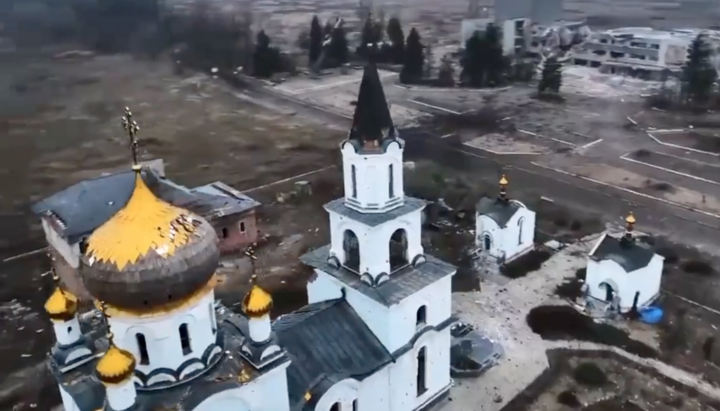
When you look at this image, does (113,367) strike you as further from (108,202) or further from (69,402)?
(108,202)

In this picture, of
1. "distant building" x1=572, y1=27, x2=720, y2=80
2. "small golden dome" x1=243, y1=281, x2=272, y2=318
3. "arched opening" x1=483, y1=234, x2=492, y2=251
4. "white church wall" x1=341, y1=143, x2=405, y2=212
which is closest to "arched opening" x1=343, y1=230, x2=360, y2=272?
"white church wall" x1=341, y1=143, x2=405, y2=212

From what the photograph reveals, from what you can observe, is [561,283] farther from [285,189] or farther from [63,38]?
[63,38]

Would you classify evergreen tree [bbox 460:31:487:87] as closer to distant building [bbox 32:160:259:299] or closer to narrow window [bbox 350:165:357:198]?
distant building [bbox 32:160:259:299]

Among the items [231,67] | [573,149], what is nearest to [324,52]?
[231,67]

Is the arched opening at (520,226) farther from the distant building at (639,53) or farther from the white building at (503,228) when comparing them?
the distant building at (639,53)

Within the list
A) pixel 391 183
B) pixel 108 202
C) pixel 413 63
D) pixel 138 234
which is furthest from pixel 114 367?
pixel 413 63

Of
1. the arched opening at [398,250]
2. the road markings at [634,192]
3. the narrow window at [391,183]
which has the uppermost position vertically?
the narrow window at [391,183]

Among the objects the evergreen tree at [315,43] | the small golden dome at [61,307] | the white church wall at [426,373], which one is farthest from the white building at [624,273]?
the evergreen tree at [315,43]
